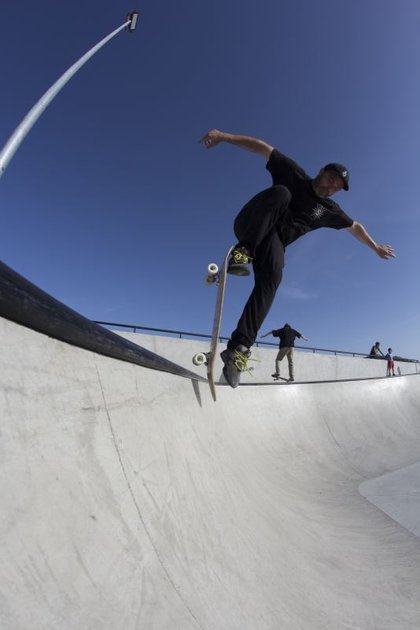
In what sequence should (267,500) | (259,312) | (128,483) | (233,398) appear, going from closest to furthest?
1. (128,483)
2. (267,500)
3. (259,312)
4. (233,398)

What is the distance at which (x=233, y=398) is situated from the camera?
14.1 ft

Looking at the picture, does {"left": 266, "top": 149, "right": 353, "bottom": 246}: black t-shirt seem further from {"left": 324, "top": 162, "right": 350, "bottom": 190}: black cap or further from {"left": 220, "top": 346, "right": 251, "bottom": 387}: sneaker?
{"left": 220, "top": 346, "right": 251, "bottom": 387}: sneaker

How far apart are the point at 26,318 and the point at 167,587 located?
35.3 inches

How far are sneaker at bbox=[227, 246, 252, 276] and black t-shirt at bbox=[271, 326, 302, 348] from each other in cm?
761

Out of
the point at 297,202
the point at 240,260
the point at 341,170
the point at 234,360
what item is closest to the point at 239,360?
the point at 234,360

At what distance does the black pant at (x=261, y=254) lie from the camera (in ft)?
8.33

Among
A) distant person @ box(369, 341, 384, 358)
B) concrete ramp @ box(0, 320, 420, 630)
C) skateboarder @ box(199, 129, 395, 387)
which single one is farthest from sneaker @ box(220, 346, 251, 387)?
distant person @ box(369, 341, 384, 358)

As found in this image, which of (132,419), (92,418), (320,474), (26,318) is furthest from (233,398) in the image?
(26,318)

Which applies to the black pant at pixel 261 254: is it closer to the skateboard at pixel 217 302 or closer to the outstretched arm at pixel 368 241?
the skateboard at pixel 217 302

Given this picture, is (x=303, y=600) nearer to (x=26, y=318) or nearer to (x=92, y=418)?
(x=92, y=418)

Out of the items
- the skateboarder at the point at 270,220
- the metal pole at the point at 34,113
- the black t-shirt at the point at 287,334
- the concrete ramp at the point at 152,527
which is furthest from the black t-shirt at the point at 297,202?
the black t-shirt at the point at 287,334

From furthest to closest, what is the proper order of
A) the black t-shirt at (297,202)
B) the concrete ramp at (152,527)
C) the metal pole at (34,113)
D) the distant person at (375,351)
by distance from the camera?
the distant person at (375,351), the metal pole at (34,113), the black t-shirt at (297,202), the concrete ramp at (152,527)

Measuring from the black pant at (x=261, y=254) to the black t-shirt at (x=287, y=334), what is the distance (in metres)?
7.47

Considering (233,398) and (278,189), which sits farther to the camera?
(233,398)
